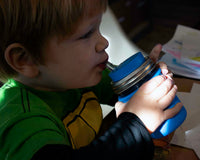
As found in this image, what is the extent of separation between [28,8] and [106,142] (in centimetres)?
27

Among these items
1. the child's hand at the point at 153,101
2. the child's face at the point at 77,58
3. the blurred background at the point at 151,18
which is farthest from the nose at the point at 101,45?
the blurred background at the point at 151,18

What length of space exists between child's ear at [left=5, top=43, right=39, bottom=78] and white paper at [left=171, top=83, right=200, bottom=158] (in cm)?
32

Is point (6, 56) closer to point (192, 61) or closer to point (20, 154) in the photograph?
point (20, 154)

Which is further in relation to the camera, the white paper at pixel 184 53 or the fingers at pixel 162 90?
the white paper at pixel 184 53

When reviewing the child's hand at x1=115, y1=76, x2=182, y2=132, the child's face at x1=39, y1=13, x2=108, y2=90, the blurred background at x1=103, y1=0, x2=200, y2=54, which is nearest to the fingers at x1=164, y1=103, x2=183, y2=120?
the child's hand at x1=115, y1=76, x2=182, y2=132

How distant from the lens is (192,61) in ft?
2.68

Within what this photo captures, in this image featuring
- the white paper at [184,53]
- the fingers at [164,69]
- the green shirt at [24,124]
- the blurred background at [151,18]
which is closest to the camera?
the green shirt at [24,124]

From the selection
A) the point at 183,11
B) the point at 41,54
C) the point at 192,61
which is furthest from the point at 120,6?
the point at 41,54

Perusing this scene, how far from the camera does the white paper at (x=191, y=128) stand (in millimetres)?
544

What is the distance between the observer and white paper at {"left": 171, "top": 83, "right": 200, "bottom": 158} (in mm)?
544

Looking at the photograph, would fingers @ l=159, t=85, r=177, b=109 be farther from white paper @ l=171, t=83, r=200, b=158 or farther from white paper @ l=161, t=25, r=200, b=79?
white paper @ l=161, t=25, r=200, b=79

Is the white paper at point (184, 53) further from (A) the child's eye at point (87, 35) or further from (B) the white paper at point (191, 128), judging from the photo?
(A) the child's eye at point (87, 35)

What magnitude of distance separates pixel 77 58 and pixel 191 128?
28 cm

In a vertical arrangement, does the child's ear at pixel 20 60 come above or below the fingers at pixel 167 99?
above
